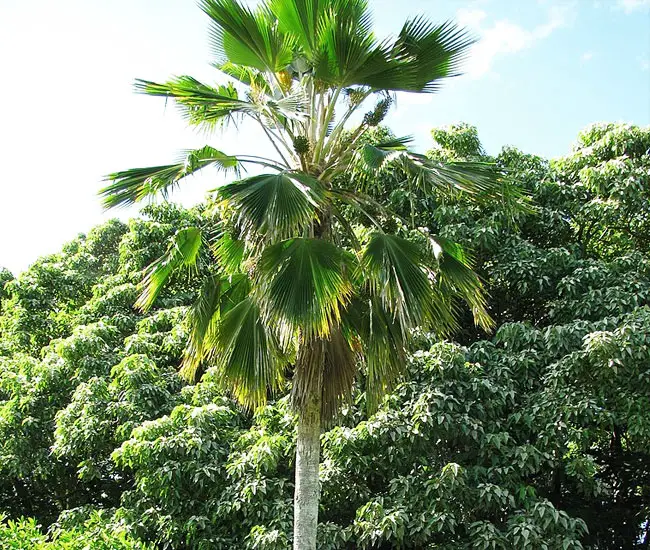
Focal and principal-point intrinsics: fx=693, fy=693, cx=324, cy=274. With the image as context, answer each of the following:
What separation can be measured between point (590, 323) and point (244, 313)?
443 centimetres

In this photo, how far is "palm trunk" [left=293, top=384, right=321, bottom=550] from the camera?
241 inches

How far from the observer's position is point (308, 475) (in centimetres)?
619

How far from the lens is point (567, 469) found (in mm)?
7766

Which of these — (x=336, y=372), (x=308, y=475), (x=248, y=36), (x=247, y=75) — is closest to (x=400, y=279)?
(x=336, y=372)

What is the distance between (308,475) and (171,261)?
2392mm

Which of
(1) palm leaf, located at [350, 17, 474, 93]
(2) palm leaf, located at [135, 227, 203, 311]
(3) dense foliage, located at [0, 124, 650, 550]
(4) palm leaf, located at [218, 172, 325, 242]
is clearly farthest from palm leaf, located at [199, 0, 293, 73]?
(3) dense foliage, located at [0, 124, 650, 550]

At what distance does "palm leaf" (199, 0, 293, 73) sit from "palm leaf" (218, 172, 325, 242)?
1.52 meters

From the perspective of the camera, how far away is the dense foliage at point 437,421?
7.67 meters

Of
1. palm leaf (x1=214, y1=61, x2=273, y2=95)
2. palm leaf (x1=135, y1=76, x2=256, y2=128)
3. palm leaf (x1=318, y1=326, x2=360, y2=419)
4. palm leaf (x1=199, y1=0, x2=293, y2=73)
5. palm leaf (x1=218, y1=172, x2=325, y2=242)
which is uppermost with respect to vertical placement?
palm leaf (x1=214, y1=61, x2=273, y2=95)

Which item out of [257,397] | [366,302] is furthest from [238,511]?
[366,302]

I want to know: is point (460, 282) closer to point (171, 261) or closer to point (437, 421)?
point (437, 421)

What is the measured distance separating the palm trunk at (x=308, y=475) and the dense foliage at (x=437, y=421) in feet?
2.00

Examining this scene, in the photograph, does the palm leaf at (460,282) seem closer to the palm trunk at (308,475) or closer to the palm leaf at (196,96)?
the palm trunk at (308,475)

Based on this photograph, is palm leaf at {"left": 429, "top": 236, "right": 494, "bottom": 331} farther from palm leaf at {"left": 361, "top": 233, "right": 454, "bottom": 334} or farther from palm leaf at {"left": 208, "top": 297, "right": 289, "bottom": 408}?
palm leaf at {"left": 208, "top": 297, "right": 289, "bottom": 408}
